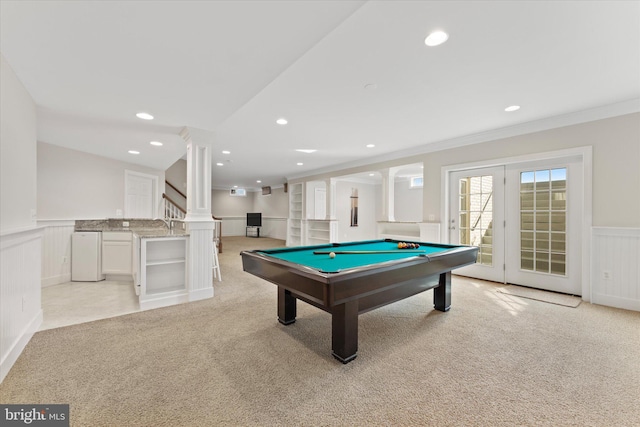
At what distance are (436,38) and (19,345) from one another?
392 centimetres

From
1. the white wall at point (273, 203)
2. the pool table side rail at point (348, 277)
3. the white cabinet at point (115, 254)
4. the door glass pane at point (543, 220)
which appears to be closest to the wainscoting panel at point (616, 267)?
the door glass pane at point (543, 220)

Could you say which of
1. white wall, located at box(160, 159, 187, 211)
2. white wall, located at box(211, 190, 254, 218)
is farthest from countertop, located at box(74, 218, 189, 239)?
white wall, located at box(211, 190, 254, 218)

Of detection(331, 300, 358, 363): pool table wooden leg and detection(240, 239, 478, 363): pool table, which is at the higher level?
detection(240, 239, 478, 363): pool table

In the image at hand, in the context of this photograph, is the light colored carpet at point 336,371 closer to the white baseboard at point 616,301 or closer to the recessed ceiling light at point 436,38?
the white baseboard at point 616,301

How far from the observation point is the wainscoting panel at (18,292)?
73.5 inches

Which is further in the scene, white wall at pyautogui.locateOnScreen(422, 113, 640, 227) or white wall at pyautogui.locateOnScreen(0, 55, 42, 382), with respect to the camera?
white wall at pyautogui.locateOnScreen(422, 113, 640, 227)

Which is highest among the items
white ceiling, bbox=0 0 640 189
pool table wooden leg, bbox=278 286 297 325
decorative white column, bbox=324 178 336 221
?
white ceiling, bbox=0 0 640 189

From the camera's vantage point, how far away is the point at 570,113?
3.43m

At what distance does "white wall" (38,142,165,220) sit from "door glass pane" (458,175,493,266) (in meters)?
6.55

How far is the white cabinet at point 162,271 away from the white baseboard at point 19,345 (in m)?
0.84

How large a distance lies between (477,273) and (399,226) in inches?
72.9

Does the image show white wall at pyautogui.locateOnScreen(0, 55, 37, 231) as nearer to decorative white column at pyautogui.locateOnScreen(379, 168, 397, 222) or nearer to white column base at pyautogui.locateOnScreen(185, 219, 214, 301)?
white column base at pyautogui.locateOnScreen(185, 219, 214, 301)

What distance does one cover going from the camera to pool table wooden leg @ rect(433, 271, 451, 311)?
118 inches

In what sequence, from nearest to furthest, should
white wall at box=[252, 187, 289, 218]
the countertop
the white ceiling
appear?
the white ceiling < the countertop < white wall at box=[252, 187, 289, 218]
